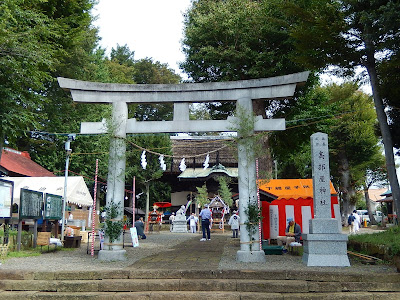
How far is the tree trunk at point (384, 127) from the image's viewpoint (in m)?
10.8

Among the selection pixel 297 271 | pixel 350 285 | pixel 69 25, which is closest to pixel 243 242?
pixel 297 271

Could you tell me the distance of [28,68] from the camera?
11.9 m

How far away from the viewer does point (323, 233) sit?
9.23m

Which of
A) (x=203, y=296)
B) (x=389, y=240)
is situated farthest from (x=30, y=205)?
(x=389, y=240)

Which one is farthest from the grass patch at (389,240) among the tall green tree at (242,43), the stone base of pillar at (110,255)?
the stone base of pillar at (110,255)

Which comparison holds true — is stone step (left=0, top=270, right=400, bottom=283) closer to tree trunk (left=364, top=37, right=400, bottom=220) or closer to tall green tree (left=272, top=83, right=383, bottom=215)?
tree trunk (left=364, top=37, right=400, bottom=220)

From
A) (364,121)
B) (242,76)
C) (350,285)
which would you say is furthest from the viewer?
(364,121)

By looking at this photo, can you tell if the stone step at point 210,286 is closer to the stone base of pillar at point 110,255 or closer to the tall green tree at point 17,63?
the stone base of pillar at point 110,255

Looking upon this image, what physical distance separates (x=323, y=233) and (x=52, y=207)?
10.4 metres

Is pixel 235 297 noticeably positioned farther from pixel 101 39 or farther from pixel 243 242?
pixel 101 39

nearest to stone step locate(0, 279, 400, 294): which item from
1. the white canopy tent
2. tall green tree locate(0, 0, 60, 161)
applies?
tall green tree locate(0, 0, 60, 161)

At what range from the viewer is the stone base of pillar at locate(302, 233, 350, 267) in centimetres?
903

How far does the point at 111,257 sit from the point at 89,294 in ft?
10.2

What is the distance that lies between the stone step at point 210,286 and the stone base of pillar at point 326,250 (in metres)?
1.81
